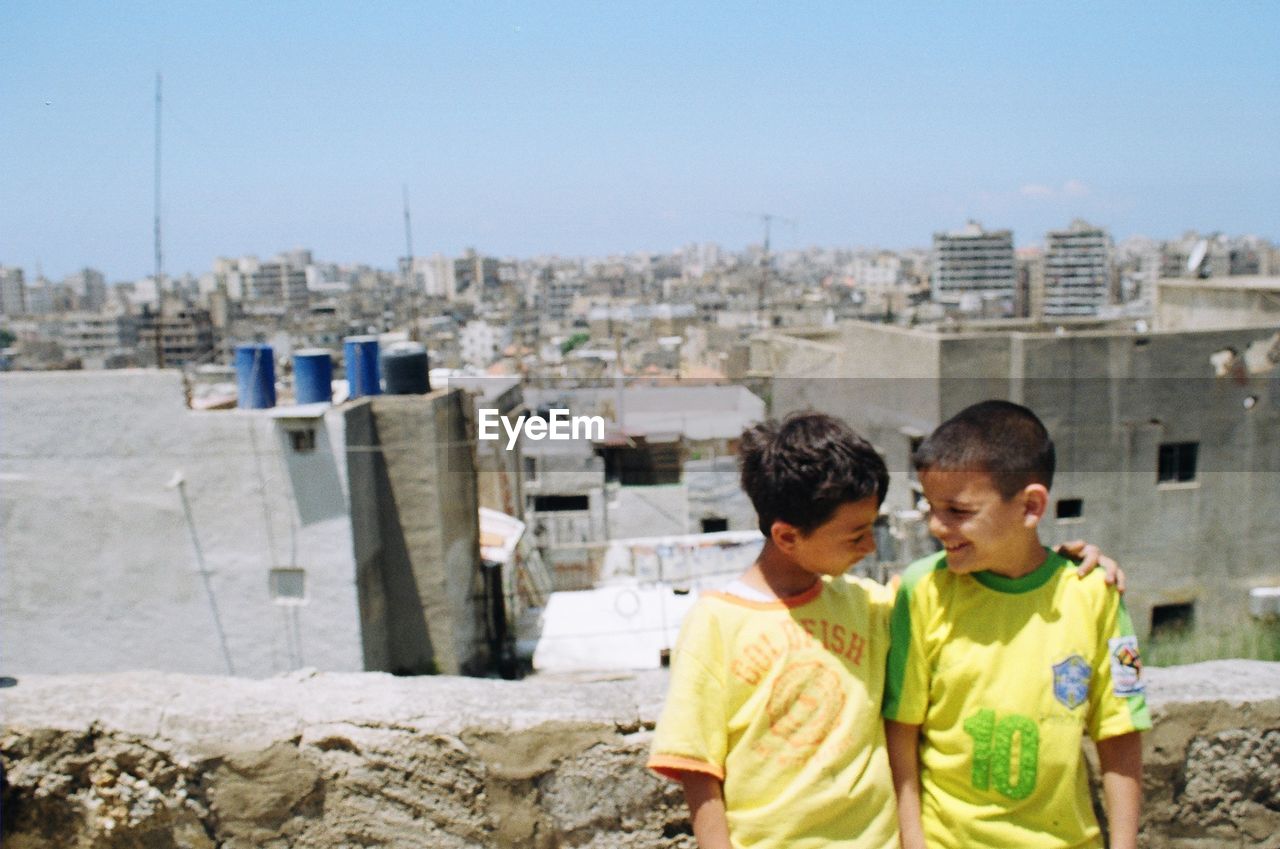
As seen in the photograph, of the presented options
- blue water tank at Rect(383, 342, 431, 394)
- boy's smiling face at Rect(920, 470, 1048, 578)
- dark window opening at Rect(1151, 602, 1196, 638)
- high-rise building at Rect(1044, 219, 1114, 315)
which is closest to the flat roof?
dark window opening at Rect(1151, 602, 1196, 638)

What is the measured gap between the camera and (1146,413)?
1934 cm

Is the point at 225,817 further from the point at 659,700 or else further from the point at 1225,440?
the point at 1225,440

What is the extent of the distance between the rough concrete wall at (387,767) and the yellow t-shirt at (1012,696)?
1.76ft

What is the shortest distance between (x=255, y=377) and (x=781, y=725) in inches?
521

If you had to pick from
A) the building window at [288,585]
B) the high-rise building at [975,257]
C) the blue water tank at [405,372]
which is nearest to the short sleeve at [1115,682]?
the blue water tank at [405,372]

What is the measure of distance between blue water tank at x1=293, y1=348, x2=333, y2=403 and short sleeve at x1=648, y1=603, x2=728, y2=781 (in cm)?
1282

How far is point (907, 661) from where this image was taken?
2.01 meters

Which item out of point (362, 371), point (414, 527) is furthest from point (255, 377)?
point (414, 527)

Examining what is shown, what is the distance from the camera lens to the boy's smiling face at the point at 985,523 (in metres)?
2.00

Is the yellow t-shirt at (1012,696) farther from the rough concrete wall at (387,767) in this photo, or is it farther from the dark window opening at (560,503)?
the dark window opening at (560,503)

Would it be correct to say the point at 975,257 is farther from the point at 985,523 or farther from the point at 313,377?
the point at 985,523

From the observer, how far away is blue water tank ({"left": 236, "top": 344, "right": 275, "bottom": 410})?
→ 14.1 m

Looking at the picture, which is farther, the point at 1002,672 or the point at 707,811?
the point at 1002,672

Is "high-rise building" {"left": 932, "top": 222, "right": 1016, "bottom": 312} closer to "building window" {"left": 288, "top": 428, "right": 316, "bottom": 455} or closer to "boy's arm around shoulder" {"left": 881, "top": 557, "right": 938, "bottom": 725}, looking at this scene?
"building window" {"left": 288, "top": 428, "right": 316, "bottom": 455}
